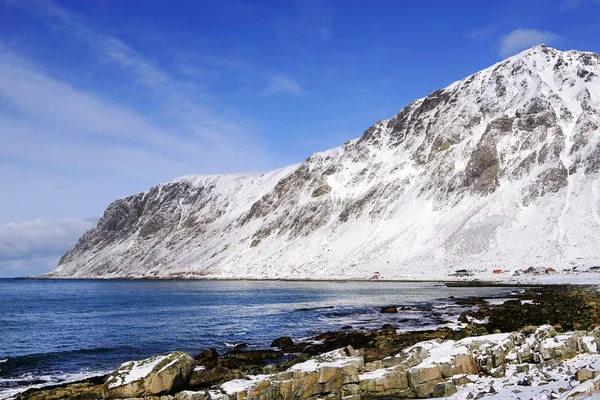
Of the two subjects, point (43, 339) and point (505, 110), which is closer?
point (43, 339)

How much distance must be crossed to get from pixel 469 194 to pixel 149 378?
138 m

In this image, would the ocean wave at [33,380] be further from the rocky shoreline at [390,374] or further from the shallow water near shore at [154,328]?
the rocky shoreline at [390,374]

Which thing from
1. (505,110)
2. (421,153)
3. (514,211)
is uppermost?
(505,110)

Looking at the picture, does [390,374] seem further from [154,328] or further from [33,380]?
[154,328]

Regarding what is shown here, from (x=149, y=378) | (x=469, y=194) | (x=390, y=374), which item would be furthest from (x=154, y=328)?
(x=469, y=194)

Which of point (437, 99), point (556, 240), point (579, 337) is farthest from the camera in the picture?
point (437, 99)

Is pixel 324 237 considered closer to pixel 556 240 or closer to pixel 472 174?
pixel 472 174

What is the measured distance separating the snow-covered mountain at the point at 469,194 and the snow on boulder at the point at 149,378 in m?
99.1

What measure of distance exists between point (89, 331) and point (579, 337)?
142 ft

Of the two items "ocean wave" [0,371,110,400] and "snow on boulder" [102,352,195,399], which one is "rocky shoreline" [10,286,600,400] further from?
"ocean wave" [0,371,110,400]

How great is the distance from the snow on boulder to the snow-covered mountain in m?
99.1

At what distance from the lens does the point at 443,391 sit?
2030cm

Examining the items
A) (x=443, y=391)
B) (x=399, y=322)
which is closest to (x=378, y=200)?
(x=399, y=322)

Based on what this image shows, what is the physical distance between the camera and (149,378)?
20969 millimetres
